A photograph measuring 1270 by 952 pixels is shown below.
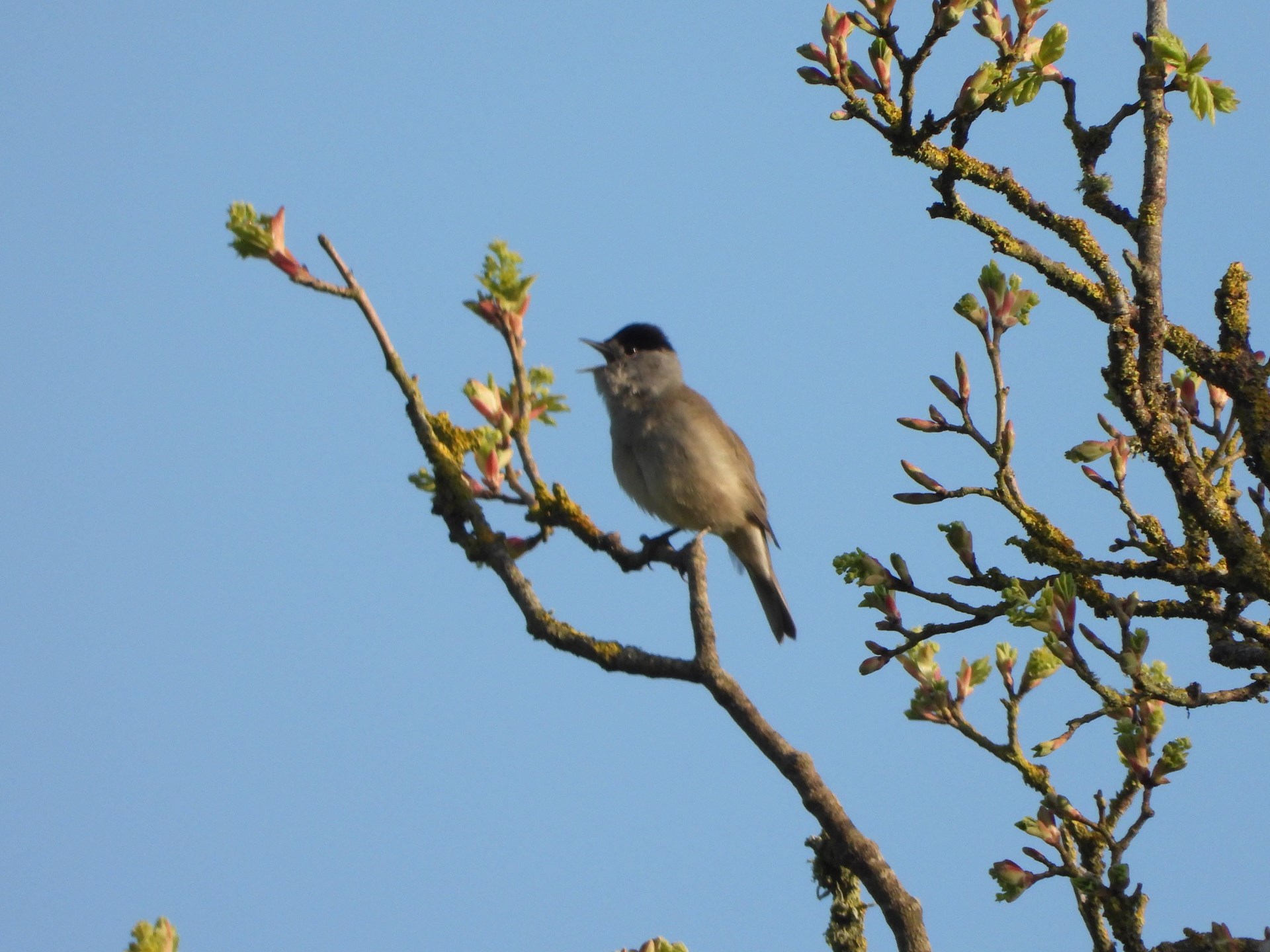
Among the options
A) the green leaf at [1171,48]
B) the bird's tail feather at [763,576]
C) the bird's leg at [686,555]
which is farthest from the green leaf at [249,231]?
the bird's tail feather at [763,576]

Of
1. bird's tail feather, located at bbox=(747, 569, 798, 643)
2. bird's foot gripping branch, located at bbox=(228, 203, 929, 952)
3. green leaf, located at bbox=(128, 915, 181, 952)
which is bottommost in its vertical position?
green leaf, located at bbox=(128, 915, 181, 952)

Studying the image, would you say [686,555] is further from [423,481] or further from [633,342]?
[633,342]

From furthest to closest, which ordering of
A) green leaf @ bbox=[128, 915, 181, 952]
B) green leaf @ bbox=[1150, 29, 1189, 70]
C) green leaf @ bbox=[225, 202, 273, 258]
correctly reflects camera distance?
green leaf @ bbox=[225, 202, 273, 258], green leaf @ bbox=[1150, 29, 1189, 70], green leaf @ bbox=[128, 915, 181, 952]

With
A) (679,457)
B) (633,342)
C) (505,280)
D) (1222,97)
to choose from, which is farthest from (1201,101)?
(633,342)

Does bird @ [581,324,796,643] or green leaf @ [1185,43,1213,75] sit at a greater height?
bird @ [581,324,796,643]

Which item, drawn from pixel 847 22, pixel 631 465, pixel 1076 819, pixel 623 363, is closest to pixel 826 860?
pixel 1076 819

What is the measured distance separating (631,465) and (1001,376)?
500cm

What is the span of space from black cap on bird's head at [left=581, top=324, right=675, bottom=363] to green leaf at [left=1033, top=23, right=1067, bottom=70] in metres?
6.14

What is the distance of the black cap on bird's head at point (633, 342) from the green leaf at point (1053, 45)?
6.14 m

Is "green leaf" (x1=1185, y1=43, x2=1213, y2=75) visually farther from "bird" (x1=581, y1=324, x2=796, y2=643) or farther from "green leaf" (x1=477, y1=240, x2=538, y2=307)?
"bird" (x1=581, y1=324, x2=796, y2=643)

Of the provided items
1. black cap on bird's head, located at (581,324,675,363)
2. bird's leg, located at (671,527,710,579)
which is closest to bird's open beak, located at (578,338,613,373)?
black cap on bird's head, located at (581,324,675,363)

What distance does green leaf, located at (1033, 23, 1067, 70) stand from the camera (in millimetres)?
3385

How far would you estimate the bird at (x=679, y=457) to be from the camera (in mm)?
8562

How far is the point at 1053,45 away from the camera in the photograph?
134 inches
